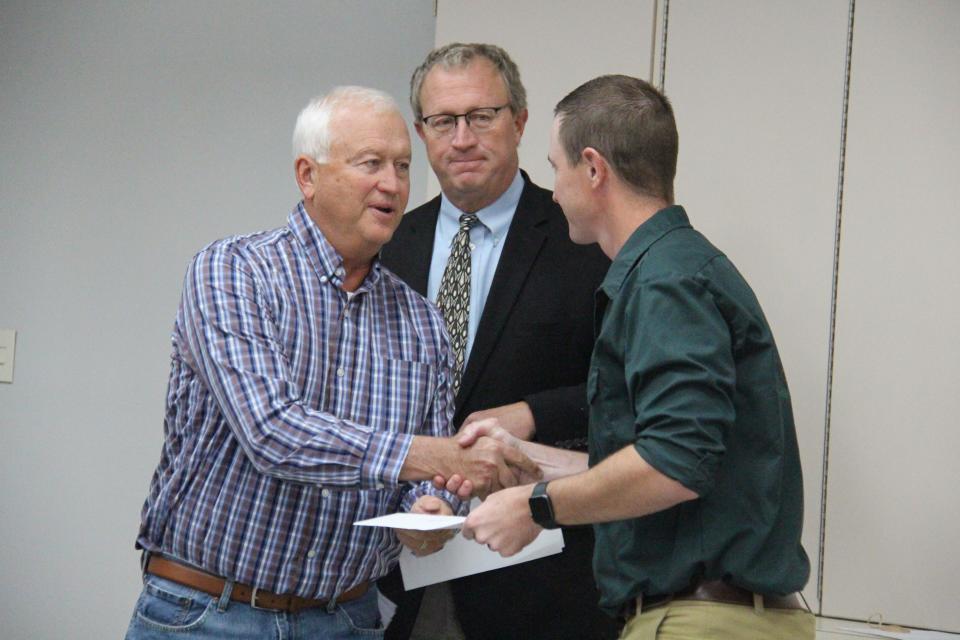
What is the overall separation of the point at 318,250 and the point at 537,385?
1.86ft

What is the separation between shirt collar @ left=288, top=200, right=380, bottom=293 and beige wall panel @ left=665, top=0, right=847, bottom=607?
1.14 m

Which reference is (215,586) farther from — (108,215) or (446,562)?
(108,215)

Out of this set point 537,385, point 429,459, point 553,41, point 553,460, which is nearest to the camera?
point 429,459

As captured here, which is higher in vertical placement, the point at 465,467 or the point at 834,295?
the point at 834,295

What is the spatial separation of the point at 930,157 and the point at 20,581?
3.07m

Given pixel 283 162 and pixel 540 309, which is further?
pixel 283 162

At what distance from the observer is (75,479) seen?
3693mm

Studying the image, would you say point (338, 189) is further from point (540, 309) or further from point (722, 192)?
point (722, 192)

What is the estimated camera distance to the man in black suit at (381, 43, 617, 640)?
2.13 m

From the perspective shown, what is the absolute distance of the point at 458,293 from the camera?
226cm

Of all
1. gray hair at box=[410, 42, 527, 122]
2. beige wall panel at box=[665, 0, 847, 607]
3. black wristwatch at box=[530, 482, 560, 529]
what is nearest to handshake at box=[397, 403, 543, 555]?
black wristwatch at box=[530, 482, 560, 529]

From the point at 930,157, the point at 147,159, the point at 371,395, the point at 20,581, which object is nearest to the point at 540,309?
the point at 371,395

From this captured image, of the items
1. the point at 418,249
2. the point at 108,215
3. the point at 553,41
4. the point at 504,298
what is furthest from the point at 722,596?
the point at 108,215

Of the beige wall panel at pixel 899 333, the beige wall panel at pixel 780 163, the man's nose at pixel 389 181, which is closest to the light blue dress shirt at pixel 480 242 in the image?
the man's nose at pixel 389 181
